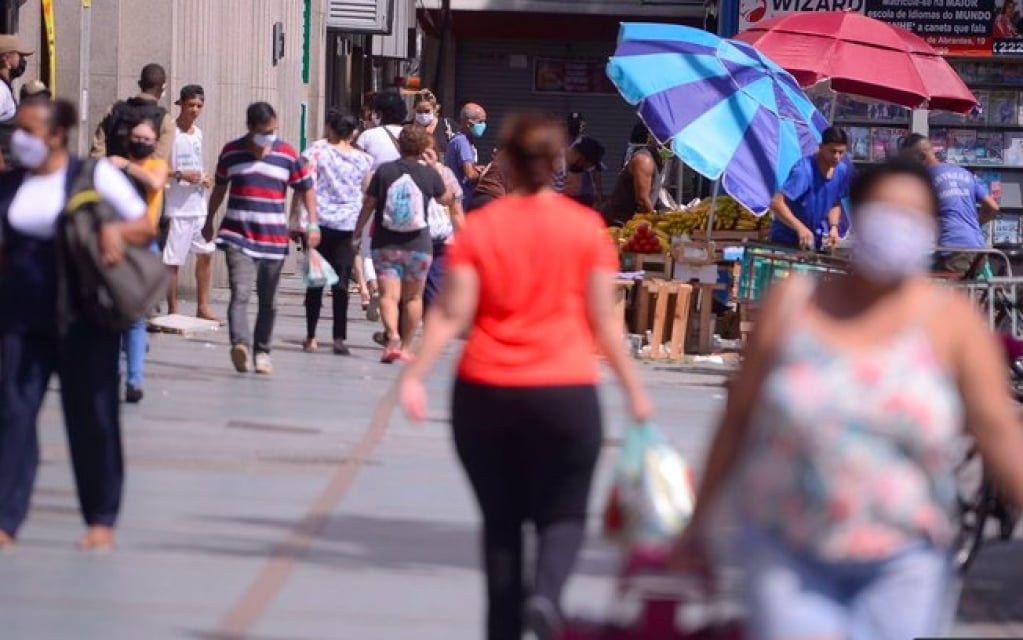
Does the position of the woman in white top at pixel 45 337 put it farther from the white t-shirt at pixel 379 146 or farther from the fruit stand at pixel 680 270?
the white t-shirt at pixel 379 146

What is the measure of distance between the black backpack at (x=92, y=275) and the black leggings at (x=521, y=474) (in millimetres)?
2117

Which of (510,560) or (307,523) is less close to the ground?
(510,560)

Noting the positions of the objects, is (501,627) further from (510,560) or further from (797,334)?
(797,334)

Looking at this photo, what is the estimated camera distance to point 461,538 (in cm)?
909

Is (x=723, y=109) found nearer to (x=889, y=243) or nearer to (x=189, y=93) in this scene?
(x=189, y=93)

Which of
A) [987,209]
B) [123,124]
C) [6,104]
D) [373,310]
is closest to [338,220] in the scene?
[6,104]

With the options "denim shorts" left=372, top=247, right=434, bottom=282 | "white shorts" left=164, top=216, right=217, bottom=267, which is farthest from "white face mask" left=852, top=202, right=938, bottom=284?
"white shorts" left=164, top=216, right=217, bottom=267

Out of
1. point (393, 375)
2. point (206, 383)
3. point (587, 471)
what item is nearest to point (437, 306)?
point (587, 471)

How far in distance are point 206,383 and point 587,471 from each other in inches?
304

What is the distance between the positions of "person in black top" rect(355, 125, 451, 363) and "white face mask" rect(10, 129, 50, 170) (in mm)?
6748

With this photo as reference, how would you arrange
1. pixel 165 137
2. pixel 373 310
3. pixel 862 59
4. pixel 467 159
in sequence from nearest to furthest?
1. pixel 165 137
2. pixel 862 59
3. pixel 373 310
4. pixel 467 159

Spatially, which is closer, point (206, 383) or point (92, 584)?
point (92, 584)

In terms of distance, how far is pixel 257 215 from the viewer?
1395cm

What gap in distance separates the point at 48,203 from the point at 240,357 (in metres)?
6.16
